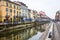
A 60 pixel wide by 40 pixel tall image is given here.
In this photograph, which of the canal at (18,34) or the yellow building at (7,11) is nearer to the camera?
the canal at (18,34)

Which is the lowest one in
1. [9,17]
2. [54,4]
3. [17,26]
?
[17,26]

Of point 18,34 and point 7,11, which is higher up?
point 7,11

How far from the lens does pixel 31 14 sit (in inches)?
552

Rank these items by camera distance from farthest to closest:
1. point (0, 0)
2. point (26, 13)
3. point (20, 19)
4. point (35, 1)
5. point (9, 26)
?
1. point (26, 13)
2. point (20, 19)
3. point (0, 0)
4. point (9, 26)
5. point (35, 1)

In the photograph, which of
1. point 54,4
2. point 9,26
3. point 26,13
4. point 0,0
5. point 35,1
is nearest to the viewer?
point 54,4

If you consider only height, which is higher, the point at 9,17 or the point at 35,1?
the point at 35,1

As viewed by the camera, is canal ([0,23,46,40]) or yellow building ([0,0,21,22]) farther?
yellow building ([0,0,21,22])

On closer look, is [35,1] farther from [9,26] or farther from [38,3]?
[9,26]

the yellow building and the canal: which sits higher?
the yellow building

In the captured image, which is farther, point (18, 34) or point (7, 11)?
point (7, 11)

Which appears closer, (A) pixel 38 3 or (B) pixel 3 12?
(A) pixel 38 3

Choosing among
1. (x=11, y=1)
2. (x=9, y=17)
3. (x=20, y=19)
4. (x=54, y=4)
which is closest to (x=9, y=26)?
(x=9, y=17)

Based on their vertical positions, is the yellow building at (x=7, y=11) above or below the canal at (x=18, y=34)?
above

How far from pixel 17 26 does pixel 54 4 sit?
5.22m
